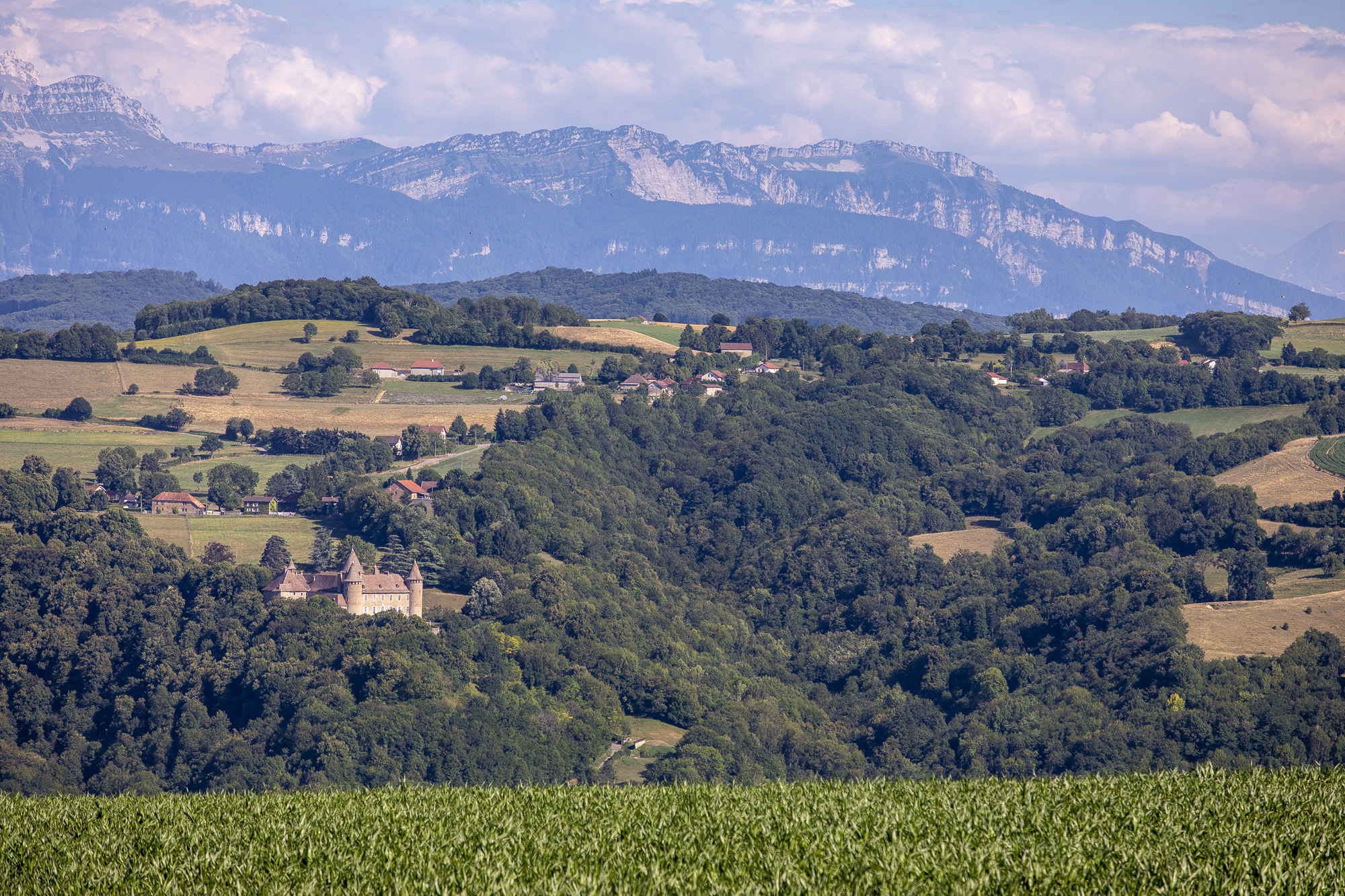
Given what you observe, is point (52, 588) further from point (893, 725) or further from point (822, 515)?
point (822, 515)

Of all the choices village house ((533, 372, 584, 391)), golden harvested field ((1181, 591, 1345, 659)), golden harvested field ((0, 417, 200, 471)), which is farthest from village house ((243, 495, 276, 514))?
golden harvested field ((1181, 591, 1345, 659))

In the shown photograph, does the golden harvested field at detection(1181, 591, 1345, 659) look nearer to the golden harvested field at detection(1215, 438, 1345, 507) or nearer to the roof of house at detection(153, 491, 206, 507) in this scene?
the golden harvested field at detection(1215, 438, 1345, 507)

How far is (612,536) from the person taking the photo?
118 meters

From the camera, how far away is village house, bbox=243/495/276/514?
347ft

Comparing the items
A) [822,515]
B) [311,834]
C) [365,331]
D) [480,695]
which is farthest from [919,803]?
[365,331]

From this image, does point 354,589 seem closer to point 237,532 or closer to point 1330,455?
point 237,532

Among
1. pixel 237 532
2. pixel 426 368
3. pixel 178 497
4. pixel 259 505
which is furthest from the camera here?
pixel 426 368

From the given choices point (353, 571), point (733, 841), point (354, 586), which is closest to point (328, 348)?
point (353, 571)

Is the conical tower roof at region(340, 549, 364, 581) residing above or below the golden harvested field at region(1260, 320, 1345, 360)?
below

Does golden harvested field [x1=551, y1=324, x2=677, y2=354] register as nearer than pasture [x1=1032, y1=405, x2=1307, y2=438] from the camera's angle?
No

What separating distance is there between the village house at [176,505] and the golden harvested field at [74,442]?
341 centimetres

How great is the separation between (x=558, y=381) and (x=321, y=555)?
55105 millimetres

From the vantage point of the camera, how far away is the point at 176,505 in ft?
338

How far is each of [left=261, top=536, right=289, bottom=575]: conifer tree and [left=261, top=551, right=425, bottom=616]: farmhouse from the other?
81 cm
